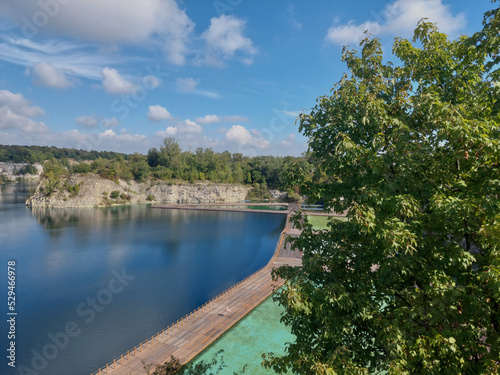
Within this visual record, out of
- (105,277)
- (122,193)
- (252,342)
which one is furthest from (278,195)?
(252,342)

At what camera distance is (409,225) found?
6.76m

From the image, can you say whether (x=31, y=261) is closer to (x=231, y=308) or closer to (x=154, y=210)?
(x=231, y=308)

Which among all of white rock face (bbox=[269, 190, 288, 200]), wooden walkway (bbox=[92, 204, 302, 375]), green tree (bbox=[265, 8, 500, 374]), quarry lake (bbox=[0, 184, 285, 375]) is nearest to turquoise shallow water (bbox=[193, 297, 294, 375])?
wooden walkway (bbox=[92, 204, 302, 375])

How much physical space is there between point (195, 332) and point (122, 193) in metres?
102

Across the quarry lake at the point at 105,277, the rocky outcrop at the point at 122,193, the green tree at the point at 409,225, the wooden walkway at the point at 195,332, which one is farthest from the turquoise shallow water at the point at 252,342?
the rocky outcrop at the point at 122,193

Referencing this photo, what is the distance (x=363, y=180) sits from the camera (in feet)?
25.5

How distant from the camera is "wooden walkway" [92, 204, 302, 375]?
1766cm

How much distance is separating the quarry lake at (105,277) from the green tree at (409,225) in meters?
18.9

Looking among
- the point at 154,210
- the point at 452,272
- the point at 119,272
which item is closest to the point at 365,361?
the point at 452,272

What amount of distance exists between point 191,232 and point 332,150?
55.9 m

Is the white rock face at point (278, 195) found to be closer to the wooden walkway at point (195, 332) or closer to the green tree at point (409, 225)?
the wooden walkway at point (195, 332)

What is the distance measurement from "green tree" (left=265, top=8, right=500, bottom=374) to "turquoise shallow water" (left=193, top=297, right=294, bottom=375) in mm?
10401

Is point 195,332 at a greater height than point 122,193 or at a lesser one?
lesser

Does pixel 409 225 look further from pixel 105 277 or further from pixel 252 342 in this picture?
pixel 105 277
